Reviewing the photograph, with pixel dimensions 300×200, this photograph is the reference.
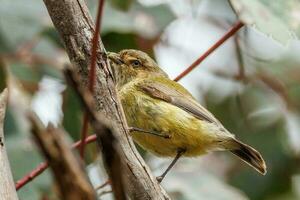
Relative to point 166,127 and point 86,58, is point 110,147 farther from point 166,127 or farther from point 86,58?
point 166,127

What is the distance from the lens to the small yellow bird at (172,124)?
3609mm

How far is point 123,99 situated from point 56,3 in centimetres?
175

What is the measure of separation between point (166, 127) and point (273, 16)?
210 centimetres

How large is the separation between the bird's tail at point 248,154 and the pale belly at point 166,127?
0.36ft

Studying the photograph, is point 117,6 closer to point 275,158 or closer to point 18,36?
point 18,36

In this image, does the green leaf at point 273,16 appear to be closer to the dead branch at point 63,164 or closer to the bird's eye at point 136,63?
the dead branch at point 63,164

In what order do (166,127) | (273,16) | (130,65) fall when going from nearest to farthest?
(273,16) → (166,127) → (130,65)

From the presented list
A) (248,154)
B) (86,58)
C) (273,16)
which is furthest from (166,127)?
(273,16)

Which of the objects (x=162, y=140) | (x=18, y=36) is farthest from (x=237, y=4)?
(x=18, y=36)

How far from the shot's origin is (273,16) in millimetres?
1612

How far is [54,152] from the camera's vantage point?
3.64 ft

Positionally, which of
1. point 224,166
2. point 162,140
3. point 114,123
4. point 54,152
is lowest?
point 224,166

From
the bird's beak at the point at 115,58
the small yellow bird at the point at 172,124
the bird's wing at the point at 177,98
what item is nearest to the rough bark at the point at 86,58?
the small yellow bird at the point at 172,124

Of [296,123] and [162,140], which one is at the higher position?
[162,140]
